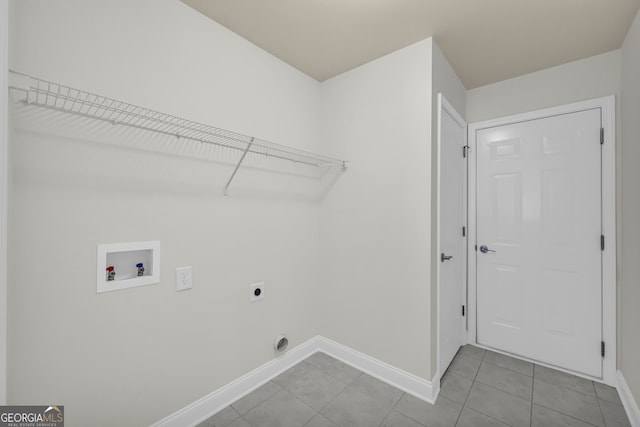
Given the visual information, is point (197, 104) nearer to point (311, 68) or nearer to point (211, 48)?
point (211, 48)

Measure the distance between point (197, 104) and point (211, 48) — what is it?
395 millimetres

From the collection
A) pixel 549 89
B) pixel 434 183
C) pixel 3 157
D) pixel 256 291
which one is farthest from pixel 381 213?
pixel 3 157

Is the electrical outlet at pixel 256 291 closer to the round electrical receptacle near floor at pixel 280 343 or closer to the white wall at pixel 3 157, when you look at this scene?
the round electrical receptacle near floor at pixel 280 343

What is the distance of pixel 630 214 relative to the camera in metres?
1.75

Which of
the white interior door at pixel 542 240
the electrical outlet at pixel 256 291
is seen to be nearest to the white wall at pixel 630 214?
the white interior door at pixel 542 240

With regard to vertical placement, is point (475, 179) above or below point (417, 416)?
above

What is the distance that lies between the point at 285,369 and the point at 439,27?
2701mm

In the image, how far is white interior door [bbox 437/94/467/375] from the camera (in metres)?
2.01

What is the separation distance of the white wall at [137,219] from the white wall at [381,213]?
0.54 metres

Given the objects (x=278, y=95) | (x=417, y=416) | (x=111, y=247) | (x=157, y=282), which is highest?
(x=278, y=95)

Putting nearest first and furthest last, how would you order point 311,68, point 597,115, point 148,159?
1. point 148,159
2. point 597,115
3. point 311,68

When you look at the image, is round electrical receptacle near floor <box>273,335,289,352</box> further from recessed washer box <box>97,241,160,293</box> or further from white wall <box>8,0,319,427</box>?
recessed washer box <box>97,241,160,293</box>

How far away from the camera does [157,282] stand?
1.46m

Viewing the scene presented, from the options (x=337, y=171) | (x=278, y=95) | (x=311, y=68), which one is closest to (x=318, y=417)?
(x=337, y=171)
